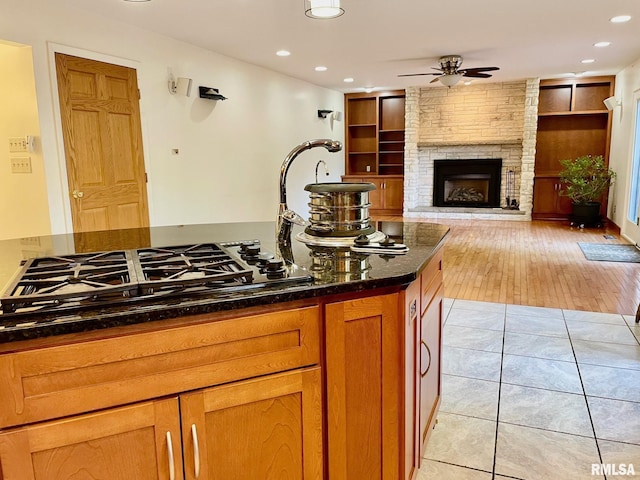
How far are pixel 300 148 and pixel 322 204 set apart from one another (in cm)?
25

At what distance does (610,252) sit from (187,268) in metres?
5.87

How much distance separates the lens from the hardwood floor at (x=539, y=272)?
13.0ft

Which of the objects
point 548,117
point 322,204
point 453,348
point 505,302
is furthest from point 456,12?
point 548,117

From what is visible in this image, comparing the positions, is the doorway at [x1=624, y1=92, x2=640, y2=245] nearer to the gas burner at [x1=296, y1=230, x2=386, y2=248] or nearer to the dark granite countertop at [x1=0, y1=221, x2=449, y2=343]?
the dark granite countertop at [x1=0, y1=221, x2=449, y2=343]

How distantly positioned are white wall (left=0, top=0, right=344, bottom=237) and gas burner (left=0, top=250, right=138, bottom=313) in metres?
2.65

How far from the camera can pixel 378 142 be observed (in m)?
9.83

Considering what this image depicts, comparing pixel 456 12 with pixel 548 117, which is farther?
pixel 548 117

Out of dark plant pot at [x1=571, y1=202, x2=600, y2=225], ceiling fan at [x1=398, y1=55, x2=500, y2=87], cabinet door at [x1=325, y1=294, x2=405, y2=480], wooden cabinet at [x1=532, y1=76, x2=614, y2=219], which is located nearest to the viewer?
cabinet door at [x1=325, y1=294, x2=405, y2=480]

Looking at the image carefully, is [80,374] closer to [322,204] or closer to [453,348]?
[322,204]

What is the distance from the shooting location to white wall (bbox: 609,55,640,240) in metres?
6.55

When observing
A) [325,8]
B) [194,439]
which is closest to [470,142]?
[325,8]

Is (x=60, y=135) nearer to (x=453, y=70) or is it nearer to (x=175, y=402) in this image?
(x=175, y=402)

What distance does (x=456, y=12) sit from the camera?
4160 millimetres

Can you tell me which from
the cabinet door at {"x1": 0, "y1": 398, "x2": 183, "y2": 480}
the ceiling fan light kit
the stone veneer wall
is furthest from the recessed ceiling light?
the cabinet door at {"x1": 0, "y1": 398, "x2": 183, "y2": 480}
